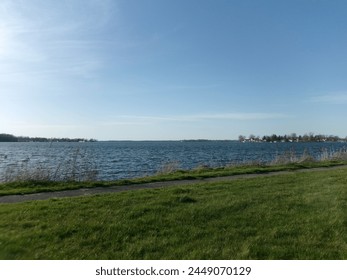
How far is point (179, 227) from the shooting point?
279 inches

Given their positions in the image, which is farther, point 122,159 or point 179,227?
point 122,159

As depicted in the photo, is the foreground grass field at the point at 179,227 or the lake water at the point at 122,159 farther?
the lake water at the point at 122,159

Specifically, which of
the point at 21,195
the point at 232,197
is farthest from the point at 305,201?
the point at 21,195

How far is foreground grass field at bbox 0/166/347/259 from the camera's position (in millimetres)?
5801

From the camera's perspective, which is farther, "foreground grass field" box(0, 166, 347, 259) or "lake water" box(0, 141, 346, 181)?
"lake water" box(0, 141, 346, 181)

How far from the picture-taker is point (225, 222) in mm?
7535

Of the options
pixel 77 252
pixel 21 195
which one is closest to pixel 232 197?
pixel 77 252

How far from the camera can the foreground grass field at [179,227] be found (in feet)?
19.0

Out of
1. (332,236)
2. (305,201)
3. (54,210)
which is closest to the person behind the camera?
(332,236)
